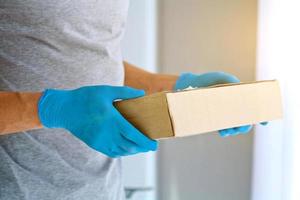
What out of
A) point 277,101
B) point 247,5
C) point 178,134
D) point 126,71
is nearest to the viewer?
point 178,134

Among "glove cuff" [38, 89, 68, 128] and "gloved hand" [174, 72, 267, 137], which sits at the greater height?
"glove cuff" [38, 89, 68, 128]

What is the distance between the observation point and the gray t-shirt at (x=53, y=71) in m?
0.87

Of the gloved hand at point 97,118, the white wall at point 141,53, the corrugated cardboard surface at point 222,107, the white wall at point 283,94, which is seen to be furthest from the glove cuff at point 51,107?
the white wall at point 141,53

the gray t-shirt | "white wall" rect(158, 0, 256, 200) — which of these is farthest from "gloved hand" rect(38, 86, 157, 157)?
"white wall" rect(158, 0, 256, 200)

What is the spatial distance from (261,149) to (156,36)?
610mm

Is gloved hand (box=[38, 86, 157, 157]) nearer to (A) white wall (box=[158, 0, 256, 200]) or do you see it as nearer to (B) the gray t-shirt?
(B) the gray t-shirt

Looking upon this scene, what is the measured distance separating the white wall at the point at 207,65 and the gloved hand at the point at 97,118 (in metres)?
0.79

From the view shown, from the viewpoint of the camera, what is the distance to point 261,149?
124 centimetres

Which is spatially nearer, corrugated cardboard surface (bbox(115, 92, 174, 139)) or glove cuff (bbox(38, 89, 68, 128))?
corrugated cardboard surface (bbox(115, 92, 174, 139))

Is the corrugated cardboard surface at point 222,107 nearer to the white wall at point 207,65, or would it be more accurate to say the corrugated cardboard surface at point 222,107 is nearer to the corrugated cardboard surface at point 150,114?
the corrugated cardboard surface at point 150,114

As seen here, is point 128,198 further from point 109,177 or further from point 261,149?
point 261,149

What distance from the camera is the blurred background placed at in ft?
4.25

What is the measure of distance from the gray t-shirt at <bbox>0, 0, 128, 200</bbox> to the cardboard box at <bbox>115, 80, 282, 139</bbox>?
1.03 ft

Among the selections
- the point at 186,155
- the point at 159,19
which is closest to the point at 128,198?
the point at 186,155
